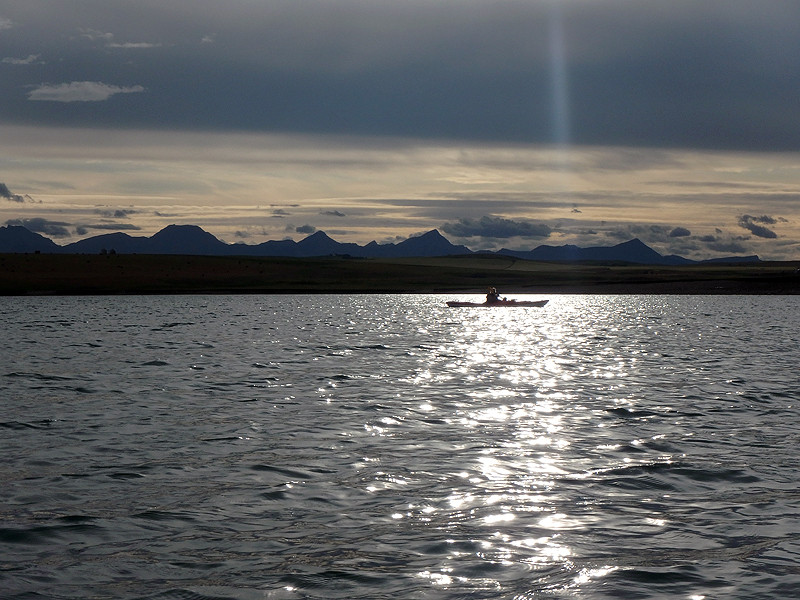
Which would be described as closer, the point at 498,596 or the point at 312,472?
the point at 498,596

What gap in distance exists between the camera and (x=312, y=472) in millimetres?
17312

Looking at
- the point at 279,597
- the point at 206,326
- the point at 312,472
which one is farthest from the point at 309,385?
the point at 206,326

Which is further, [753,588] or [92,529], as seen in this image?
[92,529]

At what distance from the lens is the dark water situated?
37.2ft

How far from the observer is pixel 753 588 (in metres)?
10.8

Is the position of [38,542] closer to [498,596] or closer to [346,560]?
[346,560]

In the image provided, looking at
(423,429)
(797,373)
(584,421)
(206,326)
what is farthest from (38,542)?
(206,326)

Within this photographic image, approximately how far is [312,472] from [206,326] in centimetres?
5653

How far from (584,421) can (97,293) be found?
14652 cm

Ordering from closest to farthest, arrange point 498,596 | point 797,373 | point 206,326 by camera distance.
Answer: point 498,596 < point 797,373 < point 206,326

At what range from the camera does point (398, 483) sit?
16328mm

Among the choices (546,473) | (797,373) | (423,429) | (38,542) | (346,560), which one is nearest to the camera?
(346,560)

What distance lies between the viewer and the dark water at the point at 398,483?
37.2 feet

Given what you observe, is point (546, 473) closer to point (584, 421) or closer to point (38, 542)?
point (584, 421)
